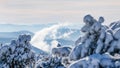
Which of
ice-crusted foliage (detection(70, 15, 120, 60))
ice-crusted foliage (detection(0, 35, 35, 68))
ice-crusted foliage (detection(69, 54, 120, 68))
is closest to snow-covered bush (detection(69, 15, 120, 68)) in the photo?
ice-crusted foliage (detection(70, 15, 120, 60))

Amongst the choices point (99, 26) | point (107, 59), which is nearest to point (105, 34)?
point (99, 26)

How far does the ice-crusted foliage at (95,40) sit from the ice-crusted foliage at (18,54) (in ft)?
64.7

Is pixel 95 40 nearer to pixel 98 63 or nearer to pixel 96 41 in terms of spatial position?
pixel 96 41

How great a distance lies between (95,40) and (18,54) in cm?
2131

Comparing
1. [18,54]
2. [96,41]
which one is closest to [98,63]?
[96,41]

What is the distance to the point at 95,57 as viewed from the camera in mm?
27484

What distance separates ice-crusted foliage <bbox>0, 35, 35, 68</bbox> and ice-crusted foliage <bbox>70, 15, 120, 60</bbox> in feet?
64.7

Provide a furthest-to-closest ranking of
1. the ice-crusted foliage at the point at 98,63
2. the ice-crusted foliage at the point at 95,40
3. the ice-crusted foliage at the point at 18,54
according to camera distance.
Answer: the ice-crusted foliage at the point at 18,54 < the ice-crusted foliage at the point at 95,40 < the ice-crusted foliage at the point at 98,63

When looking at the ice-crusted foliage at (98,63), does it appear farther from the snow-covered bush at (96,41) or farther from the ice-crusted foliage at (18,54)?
the ice-crusted foliage at (18,54)

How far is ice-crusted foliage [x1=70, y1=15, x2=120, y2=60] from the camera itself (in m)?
35.6

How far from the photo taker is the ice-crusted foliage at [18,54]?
5666 centimetres

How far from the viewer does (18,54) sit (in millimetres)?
57094

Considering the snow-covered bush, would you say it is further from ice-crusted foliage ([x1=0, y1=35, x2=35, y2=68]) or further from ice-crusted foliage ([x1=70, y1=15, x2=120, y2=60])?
ice-crusted foliage ([x1=0, y1=35, x2=35, y2=68])

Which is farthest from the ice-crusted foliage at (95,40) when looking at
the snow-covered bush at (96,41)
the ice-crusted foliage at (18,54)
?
the ice-crusted foliage at (18,54)
